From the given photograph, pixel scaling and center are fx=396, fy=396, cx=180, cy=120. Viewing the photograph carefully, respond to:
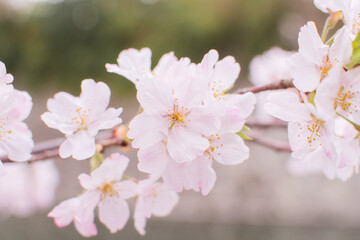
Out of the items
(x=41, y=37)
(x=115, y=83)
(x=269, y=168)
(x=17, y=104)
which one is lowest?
(x=269, y=168)

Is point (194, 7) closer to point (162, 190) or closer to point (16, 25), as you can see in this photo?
point (16, 25)

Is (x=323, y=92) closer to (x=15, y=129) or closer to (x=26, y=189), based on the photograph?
(x=15, y=129)

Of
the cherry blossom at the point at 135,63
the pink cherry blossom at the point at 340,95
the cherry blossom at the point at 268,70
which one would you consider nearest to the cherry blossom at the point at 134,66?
the cherry blossom at the point at 135,63

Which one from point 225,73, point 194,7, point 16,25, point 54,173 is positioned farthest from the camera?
point 16,25

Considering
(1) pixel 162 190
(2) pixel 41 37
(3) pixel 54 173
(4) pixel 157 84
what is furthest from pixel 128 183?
(2) pixel 41 37

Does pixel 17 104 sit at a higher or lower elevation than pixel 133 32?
higher

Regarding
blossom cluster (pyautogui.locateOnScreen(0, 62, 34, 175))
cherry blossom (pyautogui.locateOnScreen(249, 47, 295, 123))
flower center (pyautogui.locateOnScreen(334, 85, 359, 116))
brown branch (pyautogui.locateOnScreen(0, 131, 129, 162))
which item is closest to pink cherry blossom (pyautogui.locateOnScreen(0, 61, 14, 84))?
blossom cluster (pyautogui.locateOnScreen(0, 62, 34, 175))

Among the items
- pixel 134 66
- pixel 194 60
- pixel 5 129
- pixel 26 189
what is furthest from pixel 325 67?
pixel 194 60
